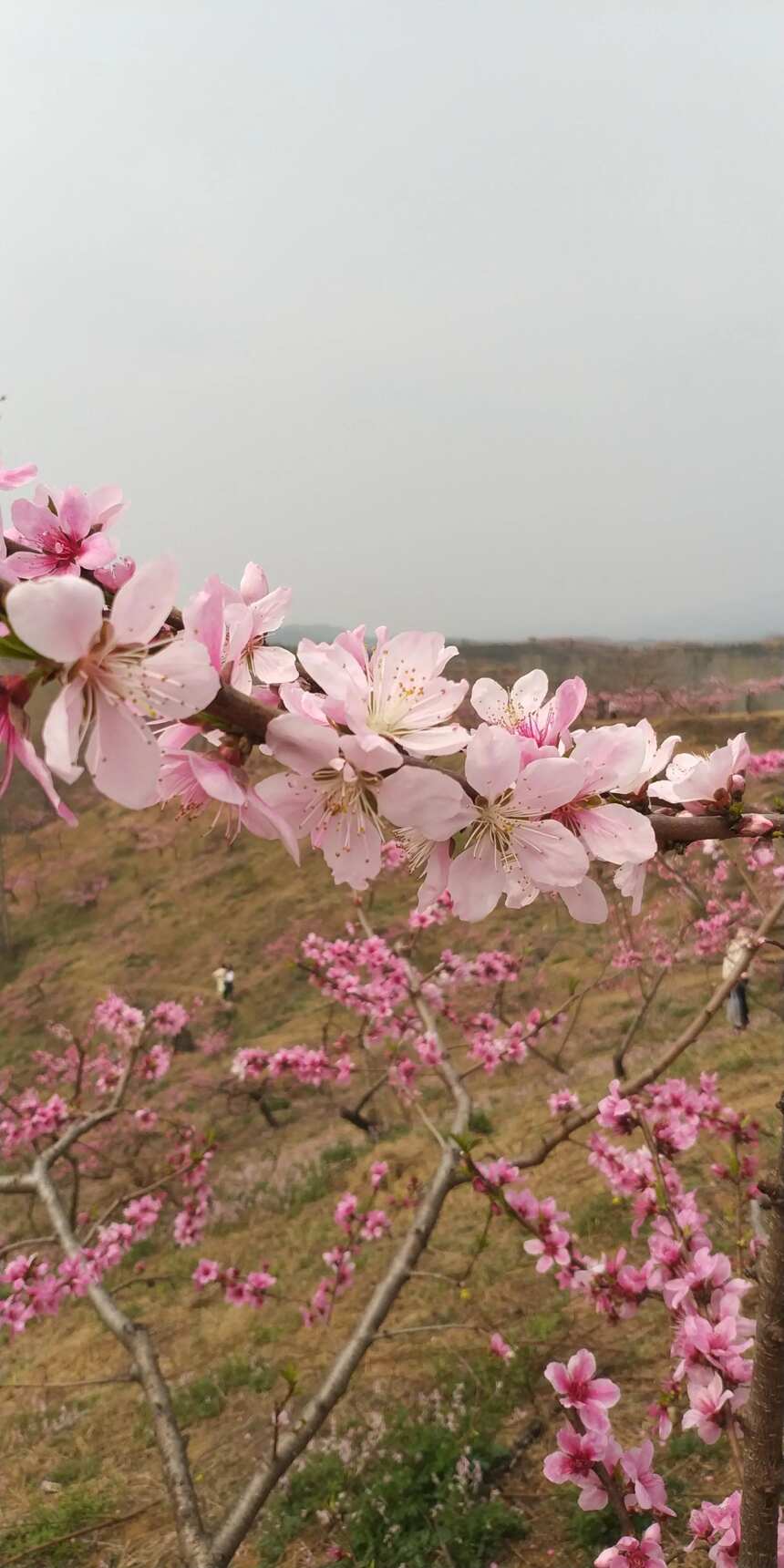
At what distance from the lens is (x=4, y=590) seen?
645 mm

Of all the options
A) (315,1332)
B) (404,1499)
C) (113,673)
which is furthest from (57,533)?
(315,1332)

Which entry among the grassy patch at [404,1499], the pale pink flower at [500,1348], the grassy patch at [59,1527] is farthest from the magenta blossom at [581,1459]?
the grassy patch at [59,1527]

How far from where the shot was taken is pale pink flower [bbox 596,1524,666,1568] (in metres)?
1.48

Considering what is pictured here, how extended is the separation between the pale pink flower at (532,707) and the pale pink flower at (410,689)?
0.34 ft

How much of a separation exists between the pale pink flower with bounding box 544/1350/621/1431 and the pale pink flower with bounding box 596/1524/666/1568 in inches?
6.5

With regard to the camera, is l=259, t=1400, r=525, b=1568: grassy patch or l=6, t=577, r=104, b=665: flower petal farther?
l=259, t=1400, r=525, b=1568: grassy patch

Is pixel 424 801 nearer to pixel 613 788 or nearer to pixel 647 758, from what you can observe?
pixel 613 788

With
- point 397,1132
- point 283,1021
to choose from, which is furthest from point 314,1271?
point 283,1021

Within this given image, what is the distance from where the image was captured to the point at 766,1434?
4.38 feet

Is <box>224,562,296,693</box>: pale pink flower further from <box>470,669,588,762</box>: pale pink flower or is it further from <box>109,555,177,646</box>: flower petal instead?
<box>470,669,588,762</box>: pale pink flower

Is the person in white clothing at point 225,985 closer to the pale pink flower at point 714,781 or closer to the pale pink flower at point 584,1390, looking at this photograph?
the pale pink flower at point 584,1390

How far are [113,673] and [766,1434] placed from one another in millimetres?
1625

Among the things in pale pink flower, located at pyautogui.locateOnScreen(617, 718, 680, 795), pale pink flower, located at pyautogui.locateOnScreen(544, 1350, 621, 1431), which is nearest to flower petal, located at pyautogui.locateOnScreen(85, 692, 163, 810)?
pale pink flower, located at pyautogui.locateOnScreen(617, 718, 680, 795)

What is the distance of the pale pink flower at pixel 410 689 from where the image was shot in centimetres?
84
